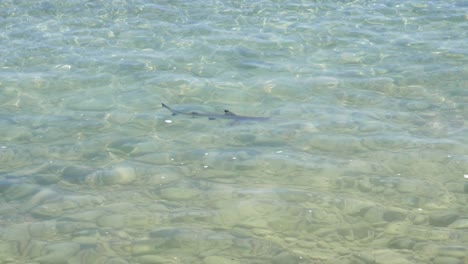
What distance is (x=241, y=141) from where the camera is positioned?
8172 millimetres

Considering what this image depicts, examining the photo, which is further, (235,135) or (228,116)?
(228,116)

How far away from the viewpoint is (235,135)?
8.31 metres

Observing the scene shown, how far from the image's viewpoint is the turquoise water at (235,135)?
19.7ft

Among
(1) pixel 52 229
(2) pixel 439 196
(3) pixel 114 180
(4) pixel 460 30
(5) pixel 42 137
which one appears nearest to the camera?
(1) pixel 52 229

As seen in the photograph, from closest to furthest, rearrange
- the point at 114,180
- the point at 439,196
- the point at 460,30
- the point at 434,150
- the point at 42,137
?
the point at 439,196 → the point at 114,180 → the point at 434,150 → the point at 42,137 → the point at 460,30

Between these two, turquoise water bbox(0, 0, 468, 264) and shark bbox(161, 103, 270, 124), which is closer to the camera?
turquoise water bbox(0, 0, 468, 264)

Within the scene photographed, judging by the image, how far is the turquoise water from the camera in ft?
19.7

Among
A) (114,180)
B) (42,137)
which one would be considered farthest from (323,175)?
(42,137)

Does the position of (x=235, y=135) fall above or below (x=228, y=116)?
below

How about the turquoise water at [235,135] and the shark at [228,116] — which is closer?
the turquoise water at [235,135]

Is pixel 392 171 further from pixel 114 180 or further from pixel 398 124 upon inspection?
pixel 114 180

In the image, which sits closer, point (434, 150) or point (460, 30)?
point (434, 150)

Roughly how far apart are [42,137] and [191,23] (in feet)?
17.7

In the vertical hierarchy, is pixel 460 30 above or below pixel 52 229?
above
